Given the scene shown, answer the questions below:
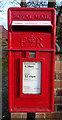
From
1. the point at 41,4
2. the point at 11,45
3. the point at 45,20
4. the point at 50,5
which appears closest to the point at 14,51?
the point at 11,45

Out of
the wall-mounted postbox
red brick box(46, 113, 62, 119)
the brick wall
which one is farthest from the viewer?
red brick box(46, 113, 62, 119)

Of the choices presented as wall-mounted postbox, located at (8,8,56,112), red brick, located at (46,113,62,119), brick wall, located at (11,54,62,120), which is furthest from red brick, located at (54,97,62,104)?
wall-mounted postbox, located at (8,8,56,112)

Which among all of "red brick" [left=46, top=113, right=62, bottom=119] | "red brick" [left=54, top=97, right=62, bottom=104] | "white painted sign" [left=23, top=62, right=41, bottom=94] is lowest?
"red brick" [left=46, top=113, right=62, bottom=119]

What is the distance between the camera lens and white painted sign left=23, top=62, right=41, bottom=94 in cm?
149

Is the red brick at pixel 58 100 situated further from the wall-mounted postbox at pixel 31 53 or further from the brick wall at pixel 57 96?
the wall-mounted postbox at pixel 31 53

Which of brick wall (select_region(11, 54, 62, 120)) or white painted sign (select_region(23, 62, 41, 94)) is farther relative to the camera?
brick wall (select_region(11, 54, 62, 120))

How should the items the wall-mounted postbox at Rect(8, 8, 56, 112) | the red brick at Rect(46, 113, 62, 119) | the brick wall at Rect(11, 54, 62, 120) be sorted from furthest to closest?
the red brick at Rect(46, 113, 62, 119), the brick wall at Rect(11, 54, 62, 120), the wall-mounted postbox at Rect(8, 8, 56, 112)

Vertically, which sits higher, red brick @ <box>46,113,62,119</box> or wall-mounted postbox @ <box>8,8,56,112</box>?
wall-mounted postbox @ <box>8,8,56,112</box>

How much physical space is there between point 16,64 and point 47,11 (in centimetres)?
65

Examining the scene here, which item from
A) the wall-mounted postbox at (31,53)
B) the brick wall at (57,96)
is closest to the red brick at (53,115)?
the brick wall at (57,96)

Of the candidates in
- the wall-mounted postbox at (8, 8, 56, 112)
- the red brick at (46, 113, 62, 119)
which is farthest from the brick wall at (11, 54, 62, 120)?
the wall-mounted postbox at (8, 8, 56, 112)

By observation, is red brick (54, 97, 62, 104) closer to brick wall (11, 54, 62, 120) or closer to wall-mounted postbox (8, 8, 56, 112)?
brick wall (11, 54, 62, 120)

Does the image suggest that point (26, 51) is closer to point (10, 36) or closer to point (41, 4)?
point (10, 36)

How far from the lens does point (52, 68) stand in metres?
1.52
